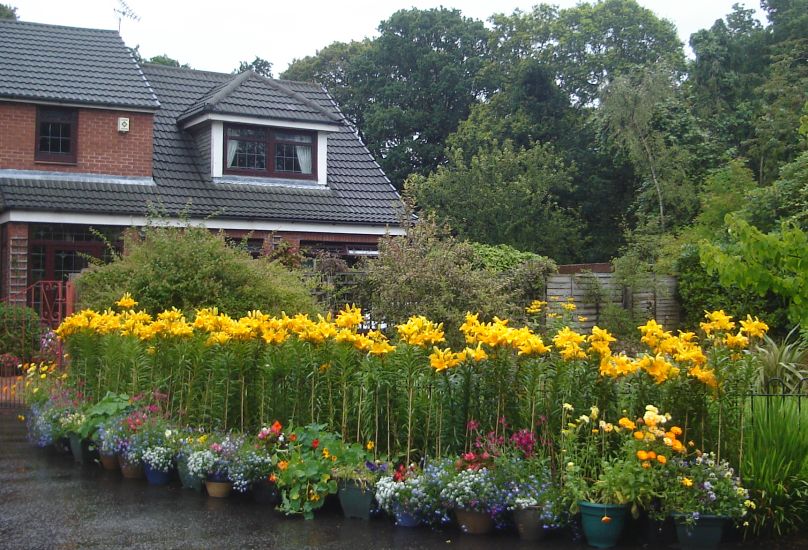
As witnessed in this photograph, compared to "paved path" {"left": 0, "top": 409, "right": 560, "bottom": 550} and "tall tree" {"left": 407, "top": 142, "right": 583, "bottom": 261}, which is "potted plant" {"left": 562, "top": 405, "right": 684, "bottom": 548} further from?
"tall tree" {"left": 407, "top": 142, "right": 583, "bottom": 261}

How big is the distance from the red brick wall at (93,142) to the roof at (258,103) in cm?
180

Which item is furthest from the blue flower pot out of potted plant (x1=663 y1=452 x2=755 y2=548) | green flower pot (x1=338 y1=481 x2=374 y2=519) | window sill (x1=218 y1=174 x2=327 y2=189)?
window sill (x1=218 y1=174 x2=327 y2=189)

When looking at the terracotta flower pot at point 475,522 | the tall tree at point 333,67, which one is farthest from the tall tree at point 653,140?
the terracotta flower pot at point 475,522

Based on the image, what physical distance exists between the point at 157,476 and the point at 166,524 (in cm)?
151

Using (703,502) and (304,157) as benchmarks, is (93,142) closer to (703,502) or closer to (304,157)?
(304,157)

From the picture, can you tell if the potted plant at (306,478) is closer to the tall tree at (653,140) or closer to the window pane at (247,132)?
the window pane at (247,132)

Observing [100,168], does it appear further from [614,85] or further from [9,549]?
[614,85]

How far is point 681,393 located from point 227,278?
810 centimetres

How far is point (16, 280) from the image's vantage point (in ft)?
66.7

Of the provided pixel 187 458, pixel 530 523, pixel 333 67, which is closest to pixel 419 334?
pixel 530 523

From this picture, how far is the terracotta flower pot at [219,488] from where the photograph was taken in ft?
26.6

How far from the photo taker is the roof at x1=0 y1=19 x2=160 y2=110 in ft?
70.9

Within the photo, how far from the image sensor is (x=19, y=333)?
1723 centimetres

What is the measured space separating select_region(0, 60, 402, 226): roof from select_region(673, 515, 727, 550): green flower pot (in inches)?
582
